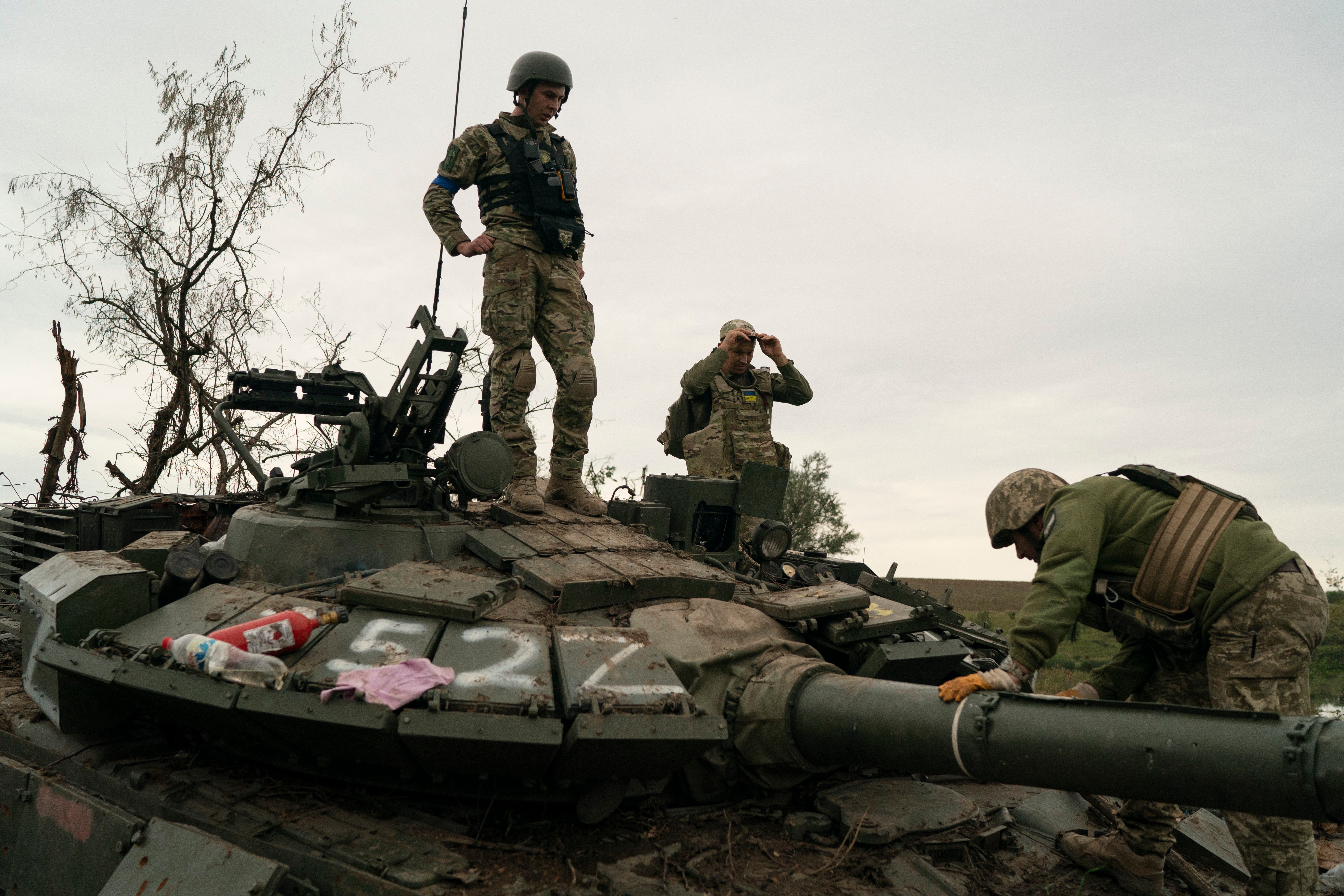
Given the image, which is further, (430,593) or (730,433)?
(730,433)

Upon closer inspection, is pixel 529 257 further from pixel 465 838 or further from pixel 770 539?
pixel 465 838

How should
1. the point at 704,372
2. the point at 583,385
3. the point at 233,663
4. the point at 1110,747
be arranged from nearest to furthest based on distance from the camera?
→ the point at 1110,747 → the point at 233,663 → the point at 583,385 → the point at 704,372

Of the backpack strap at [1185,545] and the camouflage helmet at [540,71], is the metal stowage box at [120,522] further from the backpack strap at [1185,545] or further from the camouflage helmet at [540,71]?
the backpack strap at [1185,545]

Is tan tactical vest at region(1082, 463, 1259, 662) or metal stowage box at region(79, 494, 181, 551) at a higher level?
tan tactical vest at region(1082, 463, 1259, 662)

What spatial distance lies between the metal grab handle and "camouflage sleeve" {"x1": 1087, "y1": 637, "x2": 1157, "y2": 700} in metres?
5.28

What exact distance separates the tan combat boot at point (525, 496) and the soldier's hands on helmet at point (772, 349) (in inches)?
123

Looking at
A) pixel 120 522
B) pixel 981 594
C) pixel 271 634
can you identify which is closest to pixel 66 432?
pixel 120 522

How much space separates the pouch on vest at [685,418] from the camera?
33.8 feet

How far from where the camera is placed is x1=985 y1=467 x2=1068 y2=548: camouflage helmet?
200 inches

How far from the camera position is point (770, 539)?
7.50 meters

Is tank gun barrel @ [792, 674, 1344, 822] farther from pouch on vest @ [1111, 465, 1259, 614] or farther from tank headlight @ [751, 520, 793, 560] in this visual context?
tank headlight @ [751, 520, 793, 560]

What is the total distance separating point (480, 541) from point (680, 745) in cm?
205

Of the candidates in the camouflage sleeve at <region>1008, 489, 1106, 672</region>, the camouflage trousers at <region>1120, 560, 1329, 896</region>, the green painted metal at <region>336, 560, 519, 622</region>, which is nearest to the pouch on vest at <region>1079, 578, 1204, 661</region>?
the camouflage trousers at <region>1120, 560, 1329, 896</region>

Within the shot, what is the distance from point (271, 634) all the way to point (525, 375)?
9.58ft
